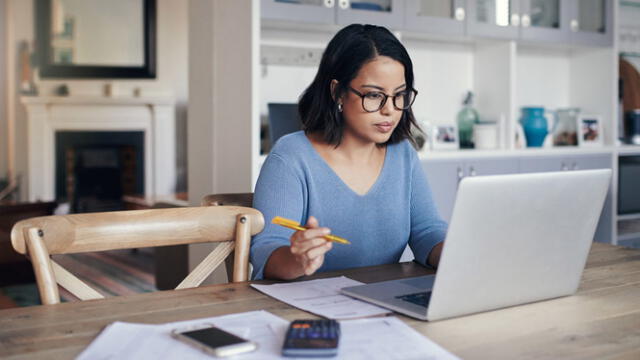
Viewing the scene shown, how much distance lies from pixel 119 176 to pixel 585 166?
5.12m

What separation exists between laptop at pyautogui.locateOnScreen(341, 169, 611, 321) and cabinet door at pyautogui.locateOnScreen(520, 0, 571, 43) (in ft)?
9.63

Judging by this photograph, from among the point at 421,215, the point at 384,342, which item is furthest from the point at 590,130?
the point at 384,342

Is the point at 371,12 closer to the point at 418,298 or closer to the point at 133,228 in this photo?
the point at 133,228

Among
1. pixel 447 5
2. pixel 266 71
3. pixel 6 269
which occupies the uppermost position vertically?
pixel 447 5

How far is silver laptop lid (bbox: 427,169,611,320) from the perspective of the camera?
1.04 m

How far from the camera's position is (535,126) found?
4.11 metres

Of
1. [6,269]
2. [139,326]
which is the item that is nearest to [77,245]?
[139,326]

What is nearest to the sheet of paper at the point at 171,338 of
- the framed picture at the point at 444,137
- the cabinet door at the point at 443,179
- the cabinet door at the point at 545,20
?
the cabinet door at the point at 443,179

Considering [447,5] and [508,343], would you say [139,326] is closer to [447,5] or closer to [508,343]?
[508,343]

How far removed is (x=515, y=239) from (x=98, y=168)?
23.0ft

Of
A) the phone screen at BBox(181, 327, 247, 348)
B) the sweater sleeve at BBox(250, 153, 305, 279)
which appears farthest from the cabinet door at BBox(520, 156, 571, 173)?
the phone screen at BBox(181, 327, 247, 348)

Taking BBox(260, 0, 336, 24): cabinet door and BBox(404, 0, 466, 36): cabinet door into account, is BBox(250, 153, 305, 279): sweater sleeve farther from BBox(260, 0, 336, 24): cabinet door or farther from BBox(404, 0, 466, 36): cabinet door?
BBox(404, 0, 466, 36): cabinet door

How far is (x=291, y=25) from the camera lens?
335 cm

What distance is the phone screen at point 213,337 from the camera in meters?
0.92
